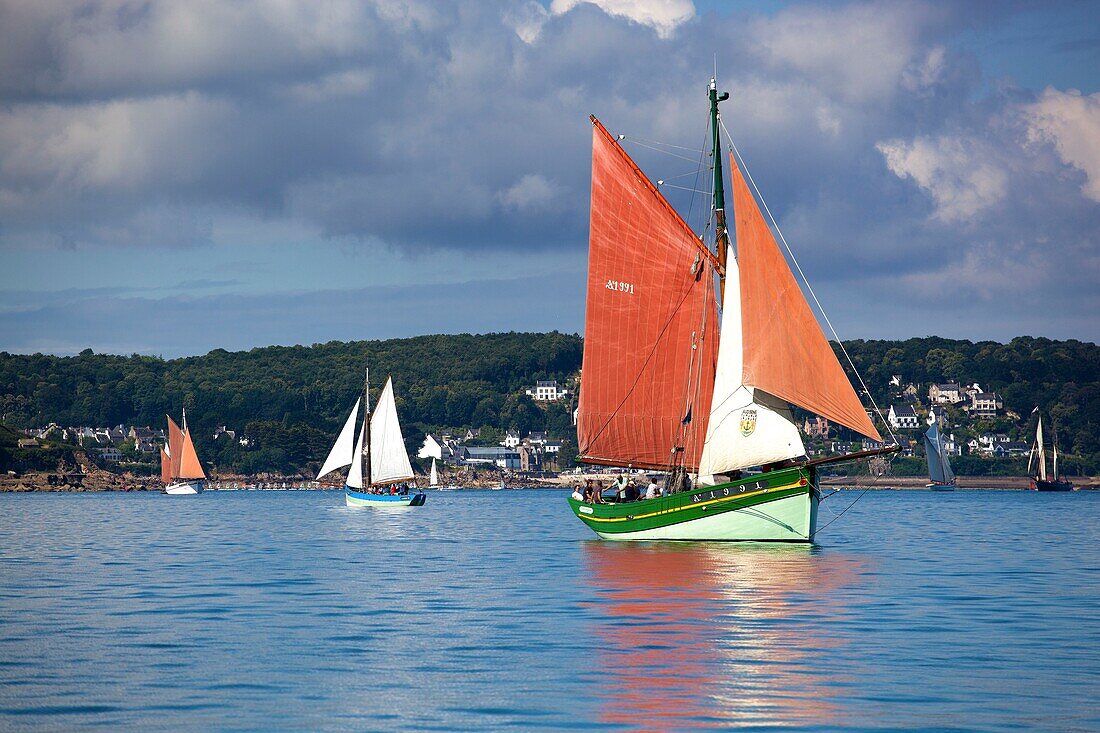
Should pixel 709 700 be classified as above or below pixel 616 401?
below

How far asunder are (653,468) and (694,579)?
50.9ft

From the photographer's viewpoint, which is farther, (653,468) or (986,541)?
(986,541)

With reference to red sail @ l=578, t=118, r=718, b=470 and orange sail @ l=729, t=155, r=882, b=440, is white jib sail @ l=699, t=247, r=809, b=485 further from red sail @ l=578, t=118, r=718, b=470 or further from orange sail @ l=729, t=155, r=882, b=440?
red sail @ l=578, t=118, r=718, b=470

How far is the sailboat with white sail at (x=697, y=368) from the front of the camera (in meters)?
50.4

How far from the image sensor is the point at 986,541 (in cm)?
6994

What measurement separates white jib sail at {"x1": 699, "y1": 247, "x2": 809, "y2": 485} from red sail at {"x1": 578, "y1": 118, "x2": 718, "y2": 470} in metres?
1.61

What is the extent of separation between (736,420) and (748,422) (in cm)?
49

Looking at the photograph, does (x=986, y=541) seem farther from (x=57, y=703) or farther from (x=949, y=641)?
(x=57, y=703)

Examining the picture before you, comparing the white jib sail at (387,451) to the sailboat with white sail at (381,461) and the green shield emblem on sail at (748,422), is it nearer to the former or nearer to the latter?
the sailboat with white sail at (381,461)

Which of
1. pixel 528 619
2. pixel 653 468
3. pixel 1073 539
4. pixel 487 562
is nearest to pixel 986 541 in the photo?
pixel 1073 539

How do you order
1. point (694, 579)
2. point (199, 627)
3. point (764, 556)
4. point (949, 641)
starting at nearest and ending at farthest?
point (949, 641) → point (199, 627) → point (694, 579) → point (764, 556)

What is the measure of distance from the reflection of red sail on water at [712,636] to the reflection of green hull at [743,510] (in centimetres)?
239

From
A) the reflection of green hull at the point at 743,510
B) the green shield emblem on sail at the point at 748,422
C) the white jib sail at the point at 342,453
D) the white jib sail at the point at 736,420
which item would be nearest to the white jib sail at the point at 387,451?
the white jib sail at the point at 342,453

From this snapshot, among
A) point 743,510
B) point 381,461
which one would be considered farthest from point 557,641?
point 381,461
